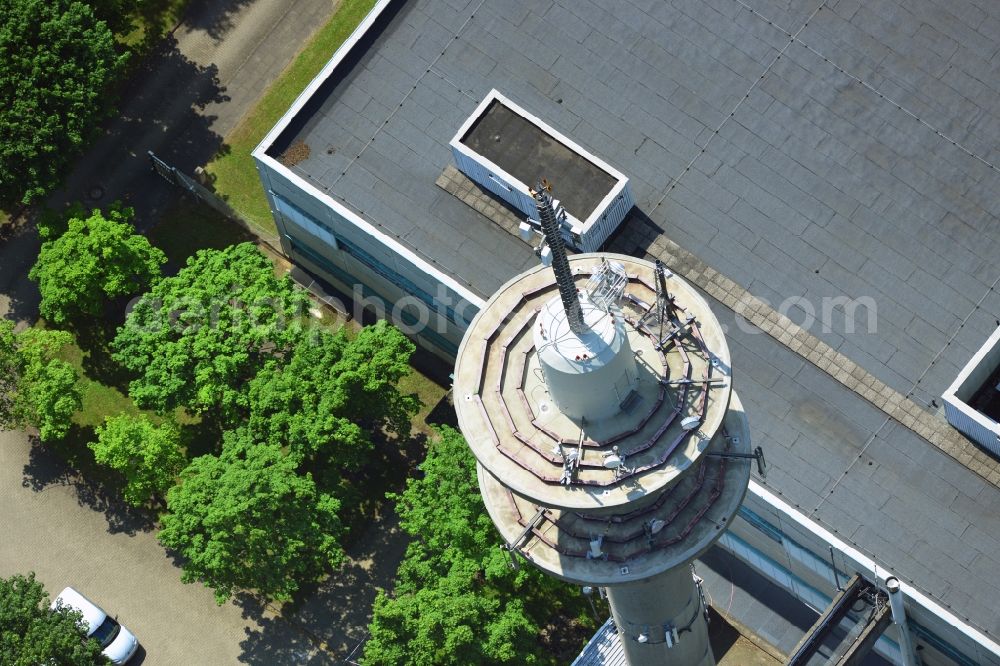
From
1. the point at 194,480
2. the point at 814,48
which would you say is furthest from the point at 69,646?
the point at 814,48

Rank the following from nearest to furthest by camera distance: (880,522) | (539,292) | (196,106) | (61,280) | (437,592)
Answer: (539,292)
(880,522)
(437,592)
(61,280)
(196,106)

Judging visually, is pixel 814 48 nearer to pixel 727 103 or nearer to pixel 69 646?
pixel 727 103

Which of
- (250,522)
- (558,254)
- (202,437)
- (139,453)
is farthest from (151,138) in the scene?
(558,254)

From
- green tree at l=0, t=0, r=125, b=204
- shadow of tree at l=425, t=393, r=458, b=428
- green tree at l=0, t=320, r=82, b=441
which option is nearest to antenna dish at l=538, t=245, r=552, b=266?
shadow of tree at l=425, t=393, r=458, b=428

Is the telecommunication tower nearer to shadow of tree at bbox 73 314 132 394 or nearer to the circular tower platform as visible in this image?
the circular tower platform

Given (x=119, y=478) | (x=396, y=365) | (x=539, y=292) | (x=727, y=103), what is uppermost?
(x=727, y=103)

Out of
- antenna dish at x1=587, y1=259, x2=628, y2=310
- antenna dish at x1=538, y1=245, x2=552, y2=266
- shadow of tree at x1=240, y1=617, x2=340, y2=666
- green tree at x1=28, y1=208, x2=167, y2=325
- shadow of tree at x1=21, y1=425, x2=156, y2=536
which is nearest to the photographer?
antenna dish at x1=587, y1=259, x2=628, y2=310

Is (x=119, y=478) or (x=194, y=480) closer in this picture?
(x=194, y=480)
